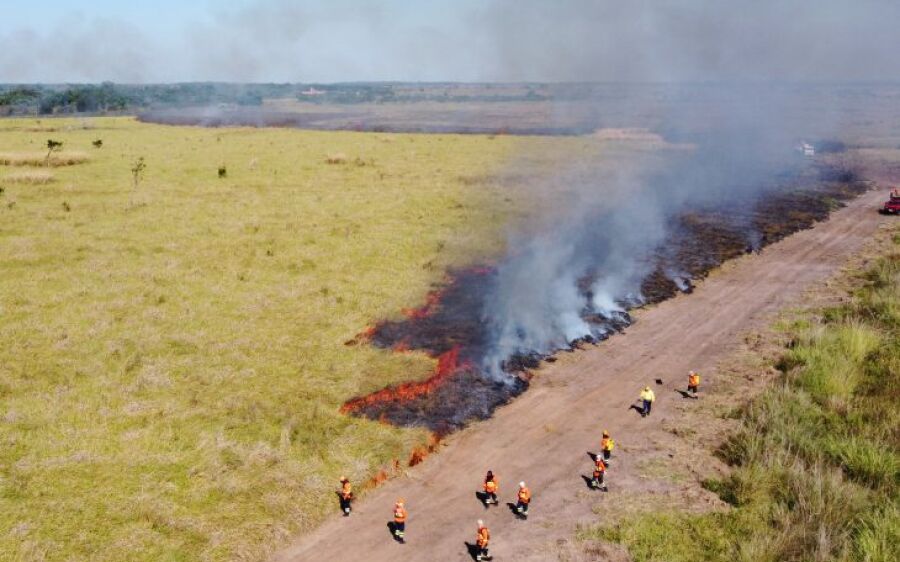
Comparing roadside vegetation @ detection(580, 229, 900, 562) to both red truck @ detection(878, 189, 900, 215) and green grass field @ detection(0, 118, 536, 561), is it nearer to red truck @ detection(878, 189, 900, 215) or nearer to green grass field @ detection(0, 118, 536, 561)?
green grass field @ detection(0, 118, 536, 561)

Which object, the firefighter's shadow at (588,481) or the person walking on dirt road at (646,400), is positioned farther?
the person walking on dirt road at (646,400)

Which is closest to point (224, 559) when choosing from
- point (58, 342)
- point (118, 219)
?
point (58, 342)

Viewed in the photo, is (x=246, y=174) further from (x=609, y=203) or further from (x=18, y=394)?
(x=18, y=394)

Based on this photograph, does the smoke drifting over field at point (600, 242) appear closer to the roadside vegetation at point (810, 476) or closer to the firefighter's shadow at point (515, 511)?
the firefighter's shadow at point (515, 511)

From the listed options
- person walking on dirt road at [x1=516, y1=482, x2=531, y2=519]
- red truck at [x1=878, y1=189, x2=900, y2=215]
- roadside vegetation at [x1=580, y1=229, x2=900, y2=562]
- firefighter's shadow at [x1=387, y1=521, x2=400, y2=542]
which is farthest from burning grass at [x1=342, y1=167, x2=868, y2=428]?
roadside vegetation at [x1=580, y1=229, x2=900, y2=562]

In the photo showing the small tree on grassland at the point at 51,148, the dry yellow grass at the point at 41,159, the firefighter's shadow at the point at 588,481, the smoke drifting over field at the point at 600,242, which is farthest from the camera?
the small tree on grassland at the point at 51,148

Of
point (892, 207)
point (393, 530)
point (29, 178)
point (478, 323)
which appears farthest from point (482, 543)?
point (29, 178)

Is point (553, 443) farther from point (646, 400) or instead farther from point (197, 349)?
point (197, 349)

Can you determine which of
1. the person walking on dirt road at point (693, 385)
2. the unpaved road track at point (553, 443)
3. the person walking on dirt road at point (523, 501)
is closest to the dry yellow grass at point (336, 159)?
the unpaved road track at point (553, 443)
